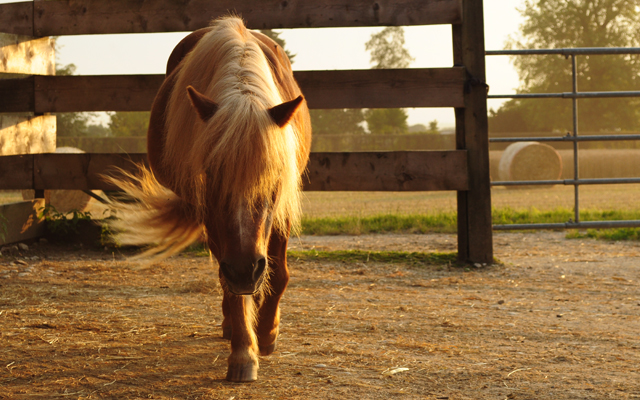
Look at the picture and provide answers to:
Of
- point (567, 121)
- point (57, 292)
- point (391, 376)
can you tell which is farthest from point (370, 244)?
point (567, 121)

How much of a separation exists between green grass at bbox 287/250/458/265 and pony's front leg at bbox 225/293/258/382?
8.34 feet

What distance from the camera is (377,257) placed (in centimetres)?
493

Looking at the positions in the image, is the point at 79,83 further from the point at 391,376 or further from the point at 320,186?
the point at 391,376

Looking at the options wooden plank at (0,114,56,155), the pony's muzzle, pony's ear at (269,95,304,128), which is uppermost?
wooden plank at (0,114,56,155)

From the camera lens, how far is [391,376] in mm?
2240

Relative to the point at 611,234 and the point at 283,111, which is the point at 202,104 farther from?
the point at 611,234

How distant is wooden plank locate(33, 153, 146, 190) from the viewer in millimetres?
4922

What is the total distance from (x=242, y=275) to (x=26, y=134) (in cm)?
409

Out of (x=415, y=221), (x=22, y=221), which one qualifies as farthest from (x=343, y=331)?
(x=415, y=221)

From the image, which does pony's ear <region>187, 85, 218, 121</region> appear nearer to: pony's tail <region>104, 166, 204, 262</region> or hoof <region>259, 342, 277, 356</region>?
hoof <region>259, 342, 277, 356</region>

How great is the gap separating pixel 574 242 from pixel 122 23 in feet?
15.7

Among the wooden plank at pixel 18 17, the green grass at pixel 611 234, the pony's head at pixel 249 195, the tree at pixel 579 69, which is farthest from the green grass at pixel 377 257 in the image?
the tree at pixel 579 69

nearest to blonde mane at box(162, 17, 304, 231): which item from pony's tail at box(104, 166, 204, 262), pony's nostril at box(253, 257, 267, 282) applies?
pony's nostril at box(253, 257, 267, 282)

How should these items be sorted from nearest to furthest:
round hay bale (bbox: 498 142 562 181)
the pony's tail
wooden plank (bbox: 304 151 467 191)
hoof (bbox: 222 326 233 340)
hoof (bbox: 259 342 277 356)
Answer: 1. hoof (bbox: 259 342 277 356)
2. hoof (bbox: 222 326 233 340)
3. the pony's tail
4. wooden plank (bbox: 304 151 467 191)
5. round hay bale (bbox: 498 142 562 181)
